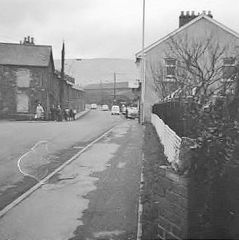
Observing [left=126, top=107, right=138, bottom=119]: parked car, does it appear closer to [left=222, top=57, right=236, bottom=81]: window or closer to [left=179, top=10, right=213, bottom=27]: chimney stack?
[left=179, top=10, right=213, bottom=27]: chimney stack

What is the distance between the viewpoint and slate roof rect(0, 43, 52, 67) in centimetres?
6088

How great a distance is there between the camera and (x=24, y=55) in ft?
203

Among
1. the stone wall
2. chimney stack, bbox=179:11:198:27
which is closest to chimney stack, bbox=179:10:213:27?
chimney stack, bbox=179:11:198:27

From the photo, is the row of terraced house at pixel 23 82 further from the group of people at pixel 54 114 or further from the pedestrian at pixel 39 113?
the pedestrian at pixel 39 113

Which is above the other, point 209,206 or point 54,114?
point 209,206

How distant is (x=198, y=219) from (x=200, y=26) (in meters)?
42.8

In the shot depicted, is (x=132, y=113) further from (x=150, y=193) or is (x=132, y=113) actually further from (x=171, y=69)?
(x=150, y=193)

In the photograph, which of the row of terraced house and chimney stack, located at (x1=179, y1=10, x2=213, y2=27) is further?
the row of terraced house

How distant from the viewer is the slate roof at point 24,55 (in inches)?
2397

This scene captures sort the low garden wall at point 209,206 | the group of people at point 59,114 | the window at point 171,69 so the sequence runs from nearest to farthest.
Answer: the low garden wall at point 209,206 → the window at point 171,69 → the group of people at point 59,114

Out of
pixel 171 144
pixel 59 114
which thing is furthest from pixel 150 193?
pixel 59 114

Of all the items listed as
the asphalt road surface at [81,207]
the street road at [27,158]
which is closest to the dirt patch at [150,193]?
the asphalt road surface at [81,207]

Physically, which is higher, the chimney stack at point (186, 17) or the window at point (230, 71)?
the chimney stack at point (186, 17)

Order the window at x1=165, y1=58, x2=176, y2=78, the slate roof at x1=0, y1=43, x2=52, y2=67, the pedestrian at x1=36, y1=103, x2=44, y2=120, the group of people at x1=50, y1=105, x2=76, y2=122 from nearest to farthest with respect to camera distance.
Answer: the window at x1=165, y1=58, x2=176, y2=78 < the group of people at x1=50, y1=105, x2=76, y2=122 < the pedestrian at x1=36, y1=103, x2=44, y2=120 < the slate roof at x1=0, y1=43, x2=52, y2=67
